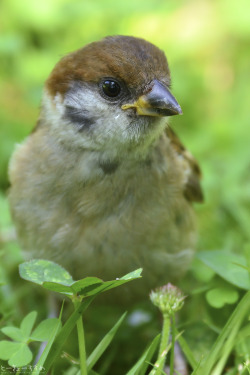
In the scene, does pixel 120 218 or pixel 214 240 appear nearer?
pixel 120 218

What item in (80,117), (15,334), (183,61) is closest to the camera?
(15,334)

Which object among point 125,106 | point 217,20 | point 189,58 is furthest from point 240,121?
point 125,106

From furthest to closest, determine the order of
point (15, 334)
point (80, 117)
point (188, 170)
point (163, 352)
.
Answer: point (188, 170), point (80, 117), point (15, 334), point (163, 352)

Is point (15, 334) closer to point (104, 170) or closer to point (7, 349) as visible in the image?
point (7, 349)

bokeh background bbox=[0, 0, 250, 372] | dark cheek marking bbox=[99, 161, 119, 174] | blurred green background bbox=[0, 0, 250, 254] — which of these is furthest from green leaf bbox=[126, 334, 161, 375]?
blurred green background bbox=[0, 0, 250, 254]

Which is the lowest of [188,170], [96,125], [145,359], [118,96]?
[145,359]

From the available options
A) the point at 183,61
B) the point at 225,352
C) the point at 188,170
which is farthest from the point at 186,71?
the point at 225,352

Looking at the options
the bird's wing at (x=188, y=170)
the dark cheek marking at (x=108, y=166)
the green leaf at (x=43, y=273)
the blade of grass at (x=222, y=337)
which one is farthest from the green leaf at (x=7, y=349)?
the bird's wing at (x=188, y=170)

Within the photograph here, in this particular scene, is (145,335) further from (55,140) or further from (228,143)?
(228,143)
